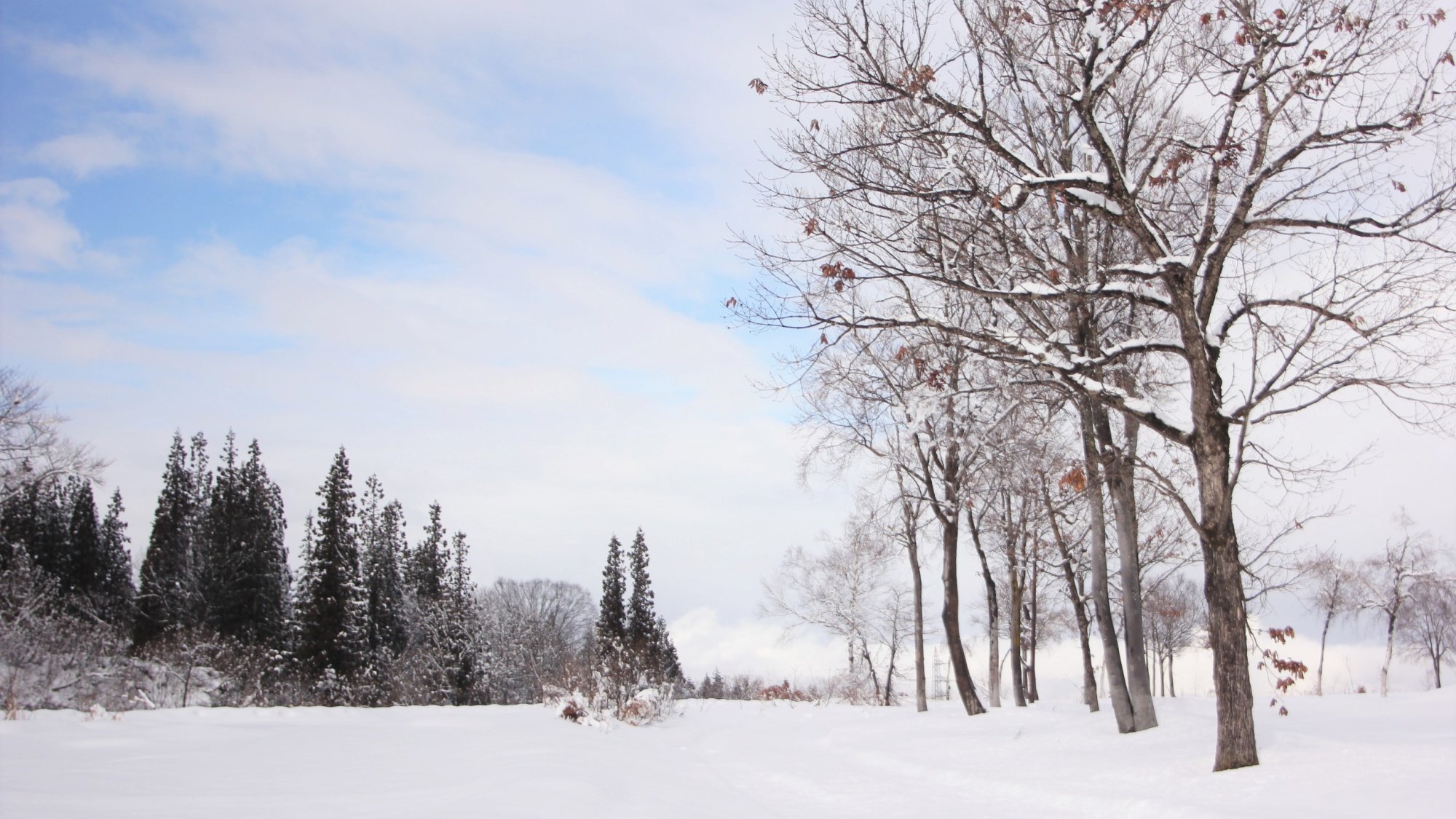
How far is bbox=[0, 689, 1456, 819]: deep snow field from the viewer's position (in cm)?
586

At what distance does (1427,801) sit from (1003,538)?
18043 mm

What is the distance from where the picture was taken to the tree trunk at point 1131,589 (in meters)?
12.4

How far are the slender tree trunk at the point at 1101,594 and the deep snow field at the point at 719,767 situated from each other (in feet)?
1.82

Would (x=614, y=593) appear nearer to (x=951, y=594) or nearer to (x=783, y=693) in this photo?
(x=783, y=693)

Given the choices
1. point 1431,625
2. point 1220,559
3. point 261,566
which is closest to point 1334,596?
point 1431,625

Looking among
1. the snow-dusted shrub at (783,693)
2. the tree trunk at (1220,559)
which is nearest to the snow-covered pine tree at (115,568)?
the snow-dusted shrub at (783,693)

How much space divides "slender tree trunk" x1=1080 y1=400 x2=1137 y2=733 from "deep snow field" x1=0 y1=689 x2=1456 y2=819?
55cm

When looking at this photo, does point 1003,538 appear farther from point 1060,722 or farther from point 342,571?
point 342,571

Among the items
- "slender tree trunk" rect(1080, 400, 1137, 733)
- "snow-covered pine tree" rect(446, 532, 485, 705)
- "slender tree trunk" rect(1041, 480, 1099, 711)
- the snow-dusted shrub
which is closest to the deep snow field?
"slender tree trunk" rect(1080, 400, 1137, 733)

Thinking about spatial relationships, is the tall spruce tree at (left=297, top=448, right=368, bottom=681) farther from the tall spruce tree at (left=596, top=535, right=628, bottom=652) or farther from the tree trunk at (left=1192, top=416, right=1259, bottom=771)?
the tree trunk at (left=1192, top=416, right=1259, bottom=771)

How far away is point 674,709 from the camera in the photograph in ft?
66.3

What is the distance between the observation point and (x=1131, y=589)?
13070 mm

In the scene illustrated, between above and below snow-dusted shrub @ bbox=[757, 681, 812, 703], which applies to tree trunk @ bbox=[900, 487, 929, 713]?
above

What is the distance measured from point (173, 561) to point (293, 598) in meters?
6.83
